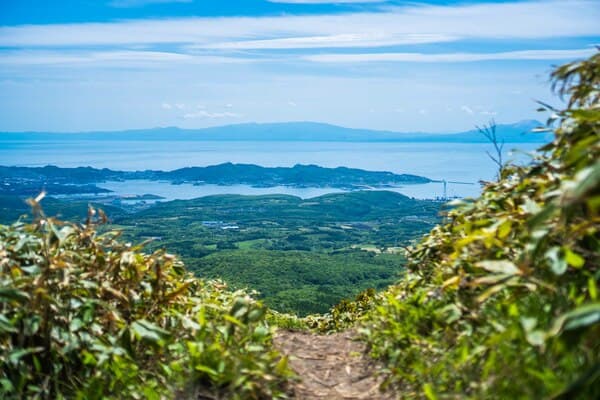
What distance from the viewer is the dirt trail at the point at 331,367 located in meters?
3.60

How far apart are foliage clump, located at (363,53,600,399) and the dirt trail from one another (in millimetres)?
152

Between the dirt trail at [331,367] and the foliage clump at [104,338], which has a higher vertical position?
the foliage clump at [104,338]

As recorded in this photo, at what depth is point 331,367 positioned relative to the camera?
13.7 ft

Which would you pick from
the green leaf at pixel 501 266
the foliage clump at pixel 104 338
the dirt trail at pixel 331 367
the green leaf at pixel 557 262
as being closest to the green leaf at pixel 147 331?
the foliage clump at pixel 104 338

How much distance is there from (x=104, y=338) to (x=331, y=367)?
1.57 meters

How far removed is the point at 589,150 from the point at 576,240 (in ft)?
1.81

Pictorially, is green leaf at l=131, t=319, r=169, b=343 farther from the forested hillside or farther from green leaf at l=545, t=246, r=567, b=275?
green leaf at l=545, t=246, r=567, b=275

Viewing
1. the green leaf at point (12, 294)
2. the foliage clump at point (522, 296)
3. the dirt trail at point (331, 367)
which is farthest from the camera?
the dirt trail at point (331, 367)

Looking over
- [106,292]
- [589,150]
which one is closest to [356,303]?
[106,292]

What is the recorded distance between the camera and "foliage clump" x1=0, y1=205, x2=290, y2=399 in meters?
3.16

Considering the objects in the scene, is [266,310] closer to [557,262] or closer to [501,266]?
[501,266]

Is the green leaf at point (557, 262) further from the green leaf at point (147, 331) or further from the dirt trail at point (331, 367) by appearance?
the green leaf at point (147, 331)

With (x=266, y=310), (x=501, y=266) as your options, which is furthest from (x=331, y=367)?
(x=501, y=266)

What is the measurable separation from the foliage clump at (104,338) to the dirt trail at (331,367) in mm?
291
